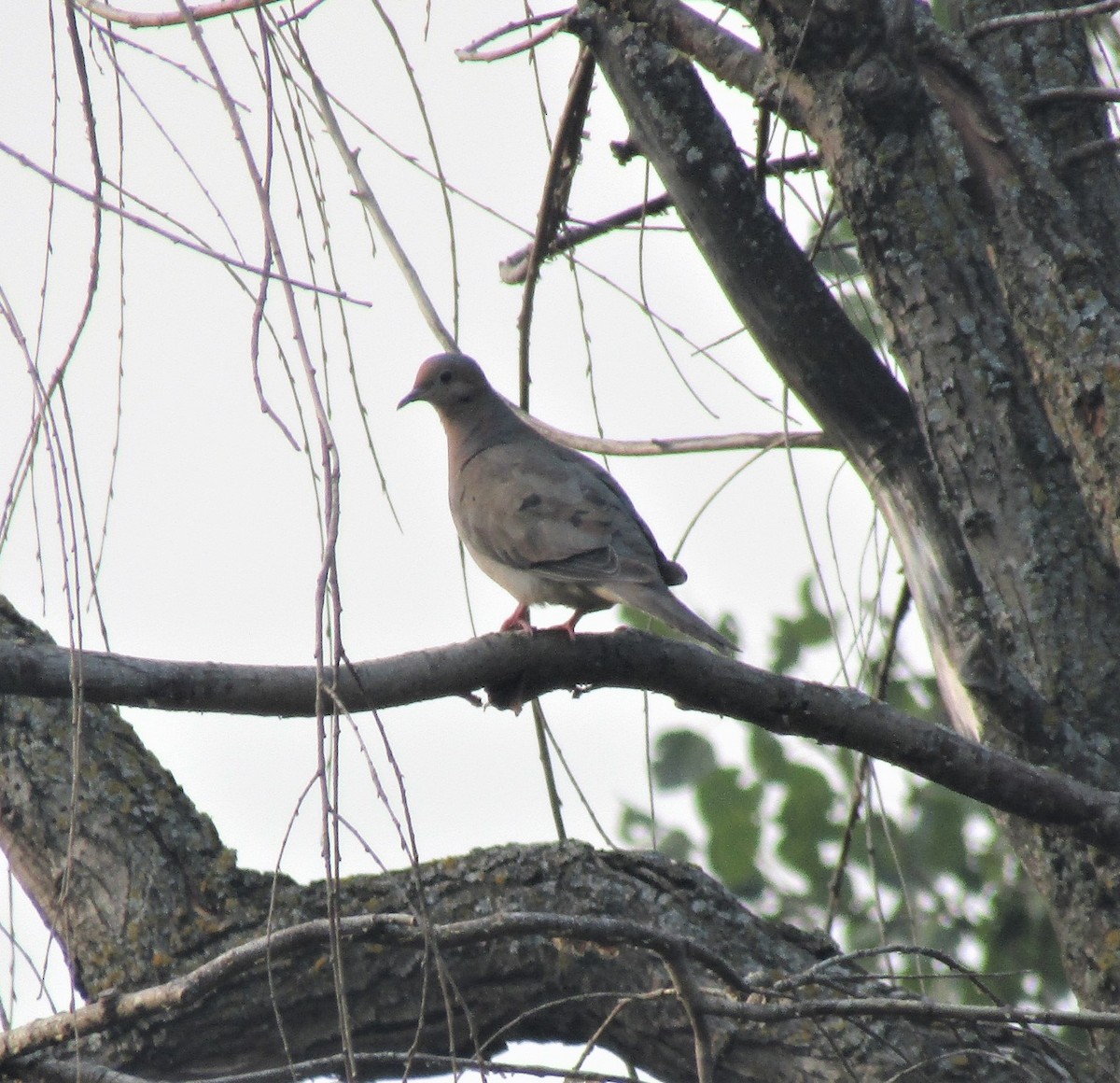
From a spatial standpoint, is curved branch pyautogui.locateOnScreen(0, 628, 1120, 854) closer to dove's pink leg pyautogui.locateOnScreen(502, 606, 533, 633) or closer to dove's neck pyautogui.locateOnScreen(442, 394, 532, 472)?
dove's pink leg pyautogui.locateOnScreen(502, 606, 533, 633)

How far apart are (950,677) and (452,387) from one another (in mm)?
2420

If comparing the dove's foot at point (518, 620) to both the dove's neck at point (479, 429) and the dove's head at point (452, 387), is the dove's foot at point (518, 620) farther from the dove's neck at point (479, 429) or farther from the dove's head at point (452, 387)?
the dove's head at point (452, 387)

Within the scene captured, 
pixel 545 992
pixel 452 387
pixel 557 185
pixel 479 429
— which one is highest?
pixel 452 387

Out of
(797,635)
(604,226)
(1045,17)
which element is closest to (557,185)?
(604,226)

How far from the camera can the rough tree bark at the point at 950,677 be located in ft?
9.34

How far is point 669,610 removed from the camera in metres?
3.53

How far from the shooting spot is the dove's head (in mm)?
5363

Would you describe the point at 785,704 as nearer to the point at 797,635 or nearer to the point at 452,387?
the point at 452,387

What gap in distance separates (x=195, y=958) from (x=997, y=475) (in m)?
1.88

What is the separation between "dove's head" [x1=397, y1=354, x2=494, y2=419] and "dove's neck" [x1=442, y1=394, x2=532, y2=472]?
1cm

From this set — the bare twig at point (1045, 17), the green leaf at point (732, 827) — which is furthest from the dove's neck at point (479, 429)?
the bare twig at point (1045, 17)

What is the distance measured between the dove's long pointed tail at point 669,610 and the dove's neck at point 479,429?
1.29 metres

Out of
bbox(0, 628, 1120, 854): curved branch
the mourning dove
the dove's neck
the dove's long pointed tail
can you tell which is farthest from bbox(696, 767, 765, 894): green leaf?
bbox(0, 628, 1120, 854): curved branch

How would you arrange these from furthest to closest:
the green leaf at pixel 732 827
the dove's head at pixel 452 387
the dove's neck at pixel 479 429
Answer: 1. the green leaf at pixel 732 827
2. the dove's head at pixel 452 387
3. the dove's neck at pixel 479 429
